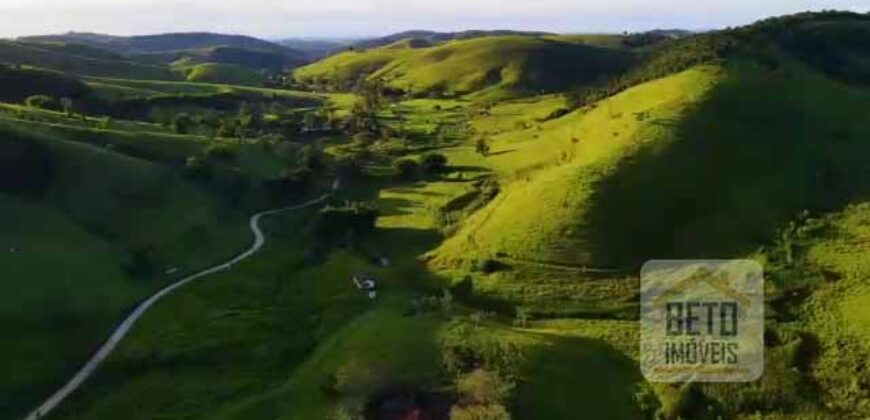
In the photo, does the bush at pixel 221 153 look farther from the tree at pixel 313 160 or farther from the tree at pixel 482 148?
the tree at pixel 482 148

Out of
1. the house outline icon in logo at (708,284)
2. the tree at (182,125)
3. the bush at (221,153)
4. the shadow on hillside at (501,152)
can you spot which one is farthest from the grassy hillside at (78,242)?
the house outline icon in logo at (708,284)

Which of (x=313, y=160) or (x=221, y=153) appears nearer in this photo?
(x=221, y=153)

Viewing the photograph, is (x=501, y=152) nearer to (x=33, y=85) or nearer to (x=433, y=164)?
(x=433, y=164)

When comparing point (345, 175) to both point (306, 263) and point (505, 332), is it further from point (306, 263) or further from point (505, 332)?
point (505, 332)

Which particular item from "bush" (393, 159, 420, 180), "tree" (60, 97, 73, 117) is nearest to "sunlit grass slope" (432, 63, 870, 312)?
"bush" (393, 159, 420, 180)

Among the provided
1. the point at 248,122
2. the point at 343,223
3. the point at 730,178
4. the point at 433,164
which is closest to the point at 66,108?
the point at 248,122

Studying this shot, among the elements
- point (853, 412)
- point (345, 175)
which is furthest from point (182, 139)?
point (853, 412)
